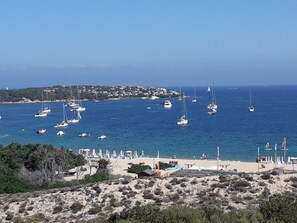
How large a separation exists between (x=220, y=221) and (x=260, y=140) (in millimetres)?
53715

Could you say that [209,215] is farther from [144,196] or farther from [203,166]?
[203,166]

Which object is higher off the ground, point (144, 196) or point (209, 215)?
point (209, 215)

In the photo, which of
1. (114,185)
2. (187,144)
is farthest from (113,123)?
(114,185)

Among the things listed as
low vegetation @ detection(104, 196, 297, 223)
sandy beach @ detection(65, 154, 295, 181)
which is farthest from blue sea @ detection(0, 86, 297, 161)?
low vegetation @ detection(104, 196, 297, 223)

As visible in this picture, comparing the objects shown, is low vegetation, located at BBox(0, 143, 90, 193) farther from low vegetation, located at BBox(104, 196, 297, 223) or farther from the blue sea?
the blue sea

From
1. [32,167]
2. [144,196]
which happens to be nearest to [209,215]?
[144,196]

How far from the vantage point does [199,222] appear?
13.1 metres

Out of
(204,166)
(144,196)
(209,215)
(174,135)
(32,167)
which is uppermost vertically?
(209,215)

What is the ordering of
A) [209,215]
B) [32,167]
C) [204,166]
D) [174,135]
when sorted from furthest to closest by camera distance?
[174,135] → [204,166] → [32,167] → [209,215]

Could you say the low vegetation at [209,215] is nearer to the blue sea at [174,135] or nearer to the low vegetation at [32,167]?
the low vegetation at [32,167]

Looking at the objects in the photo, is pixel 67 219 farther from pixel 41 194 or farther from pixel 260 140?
pixel 260 140

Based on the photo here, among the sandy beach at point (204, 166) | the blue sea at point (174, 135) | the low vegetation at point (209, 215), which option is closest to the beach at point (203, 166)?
the sandy beach at point (204, 166)

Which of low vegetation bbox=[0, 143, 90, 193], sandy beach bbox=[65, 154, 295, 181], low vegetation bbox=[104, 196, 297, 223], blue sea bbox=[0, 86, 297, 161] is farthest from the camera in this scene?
blue sea bbox=[0, 86, 297, 161]

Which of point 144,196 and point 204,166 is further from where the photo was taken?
point 204,166
